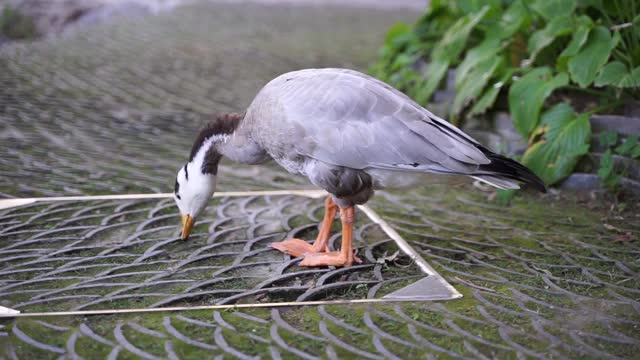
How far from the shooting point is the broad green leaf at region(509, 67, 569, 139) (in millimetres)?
5066

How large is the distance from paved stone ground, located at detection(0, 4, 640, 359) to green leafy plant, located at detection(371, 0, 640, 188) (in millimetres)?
536

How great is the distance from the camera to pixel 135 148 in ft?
19.2

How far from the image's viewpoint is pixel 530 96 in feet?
16.8

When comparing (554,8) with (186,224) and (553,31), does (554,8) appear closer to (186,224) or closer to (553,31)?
(553,31)

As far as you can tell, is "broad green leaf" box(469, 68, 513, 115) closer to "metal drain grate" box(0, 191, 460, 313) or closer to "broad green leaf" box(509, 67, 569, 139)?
"broad green leaf" box(509, 67, 569, 139)

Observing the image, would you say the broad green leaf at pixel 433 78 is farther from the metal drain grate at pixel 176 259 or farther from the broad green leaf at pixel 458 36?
the metal drain grate at pixel 176 259

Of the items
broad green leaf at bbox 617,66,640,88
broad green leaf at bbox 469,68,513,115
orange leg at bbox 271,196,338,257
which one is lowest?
orange leg at bbox 271,196,338,257

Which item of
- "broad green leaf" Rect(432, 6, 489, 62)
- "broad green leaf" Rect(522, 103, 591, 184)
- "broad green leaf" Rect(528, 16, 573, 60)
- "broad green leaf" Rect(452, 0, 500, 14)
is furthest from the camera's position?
"broad green leaf" Rect(452, 0, 500, 14)

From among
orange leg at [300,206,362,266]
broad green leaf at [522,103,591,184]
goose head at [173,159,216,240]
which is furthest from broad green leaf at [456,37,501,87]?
goose head at [173,159,216,240]

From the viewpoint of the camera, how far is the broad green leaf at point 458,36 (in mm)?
6031

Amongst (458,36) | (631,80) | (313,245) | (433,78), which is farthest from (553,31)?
(313,245)

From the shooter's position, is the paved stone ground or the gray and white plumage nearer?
the paved stone ground

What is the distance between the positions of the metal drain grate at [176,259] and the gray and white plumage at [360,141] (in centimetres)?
42

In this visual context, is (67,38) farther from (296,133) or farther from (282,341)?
(282,341)
